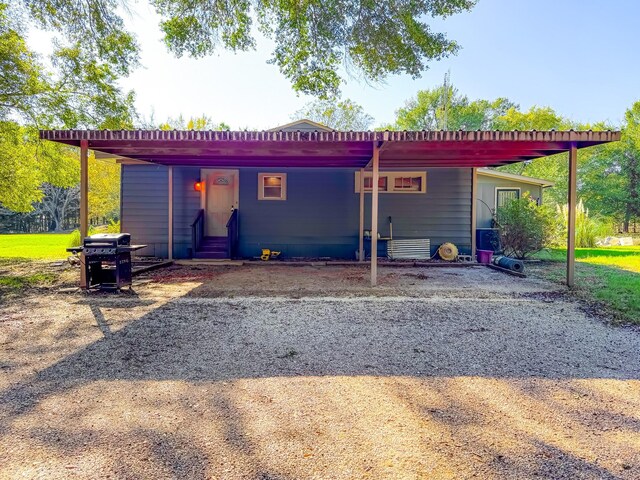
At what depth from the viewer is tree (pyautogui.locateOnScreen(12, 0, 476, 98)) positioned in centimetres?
975

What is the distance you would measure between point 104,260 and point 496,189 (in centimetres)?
1201

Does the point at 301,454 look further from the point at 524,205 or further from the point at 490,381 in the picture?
the point at 524,205

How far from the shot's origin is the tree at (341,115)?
2975cm

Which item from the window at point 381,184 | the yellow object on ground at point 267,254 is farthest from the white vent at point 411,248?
→ the yellow object on ground at point 267,254

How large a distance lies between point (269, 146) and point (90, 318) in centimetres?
375

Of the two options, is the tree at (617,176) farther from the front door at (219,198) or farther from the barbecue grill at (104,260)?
the barbecue grill at (104,260)

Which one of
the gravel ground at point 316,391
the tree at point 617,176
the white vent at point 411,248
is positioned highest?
the tree at point 617,176

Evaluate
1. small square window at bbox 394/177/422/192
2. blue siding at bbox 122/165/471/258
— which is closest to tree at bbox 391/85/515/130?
small square window at bbox 394/177/422/192

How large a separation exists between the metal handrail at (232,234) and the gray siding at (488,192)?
763 cm

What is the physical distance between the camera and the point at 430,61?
10.7 metres

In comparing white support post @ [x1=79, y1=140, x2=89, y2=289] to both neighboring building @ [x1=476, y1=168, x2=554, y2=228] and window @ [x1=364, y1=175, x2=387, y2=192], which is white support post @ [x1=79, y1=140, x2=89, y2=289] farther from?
neighboring building @ [x1=476, y1=168, x2=554, y2=228]

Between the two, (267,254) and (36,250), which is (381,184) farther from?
(36,250)

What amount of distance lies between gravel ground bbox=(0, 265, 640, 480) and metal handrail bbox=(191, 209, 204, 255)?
14.4 ft

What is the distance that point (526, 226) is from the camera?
9.41m
